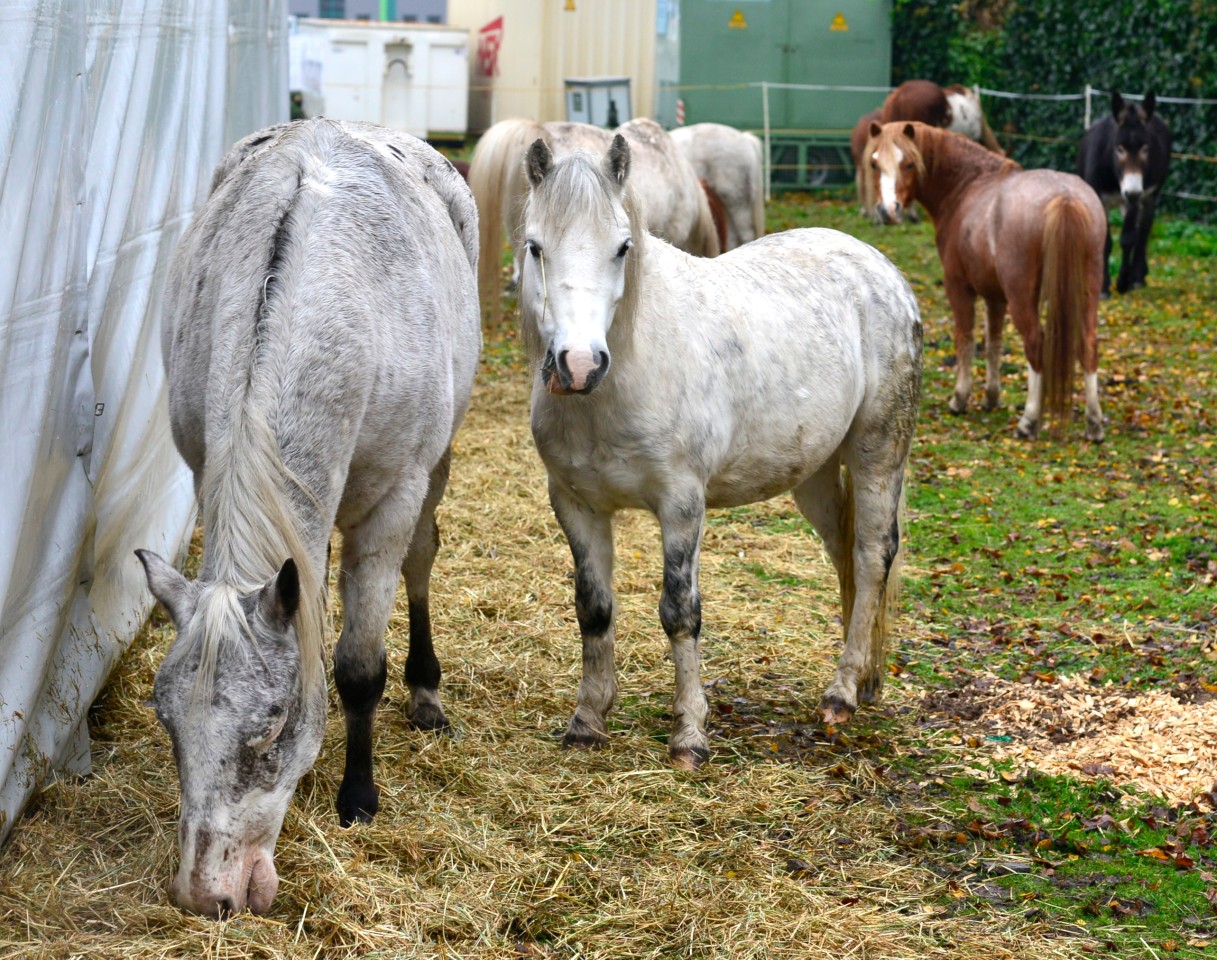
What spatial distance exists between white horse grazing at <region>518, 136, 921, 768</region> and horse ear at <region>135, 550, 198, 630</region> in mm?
1043

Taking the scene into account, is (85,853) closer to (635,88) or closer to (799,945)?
(799,945)

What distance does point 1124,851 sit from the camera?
3393 millimetres

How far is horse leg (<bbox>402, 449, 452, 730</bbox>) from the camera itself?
156 inches

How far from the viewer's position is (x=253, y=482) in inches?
101

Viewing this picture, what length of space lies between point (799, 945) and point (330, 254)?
191 centimetres

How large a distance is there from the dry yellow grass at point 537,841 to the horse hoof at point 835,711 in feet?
0.20

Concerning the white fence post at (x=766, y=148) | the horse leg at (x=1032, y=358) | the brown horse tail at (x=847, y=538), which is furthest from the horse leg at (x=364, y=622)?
the white fence post at (x=766, y=148)

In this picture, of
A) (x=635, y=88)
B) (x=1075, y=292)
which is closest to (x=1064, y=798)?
(x=1075, y=292)

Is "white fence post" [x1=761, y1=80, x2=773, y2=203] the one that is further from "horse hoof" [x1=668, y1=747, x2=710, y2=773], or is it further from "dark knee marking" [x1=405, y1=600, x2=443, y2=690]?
"horse hoof" [x1=668, y1=747, x2=710, y2=773]

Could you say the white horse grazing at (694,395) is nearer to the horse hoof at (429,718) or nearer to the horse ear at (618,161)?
the horse ear at (618,161)

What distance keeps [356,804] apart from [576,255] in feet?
4.96

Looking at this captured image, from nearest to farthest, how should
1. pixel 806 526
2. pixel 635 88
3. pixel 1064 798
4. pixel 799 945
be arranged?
pixel 799 945, pixel 1064 798, pixel 806 526, pixel 635 88

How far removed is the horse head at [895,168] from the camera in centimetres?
850

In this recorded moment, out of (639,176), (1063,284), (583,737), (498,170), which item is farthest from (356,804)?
(639,176)
